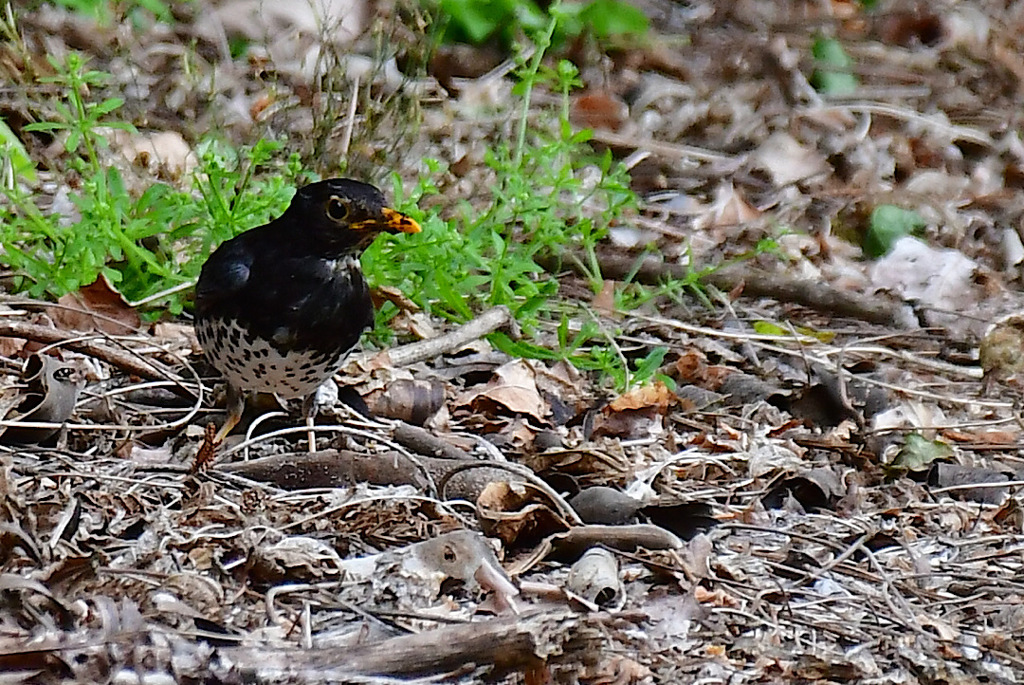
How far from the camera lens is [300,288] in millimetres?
3957

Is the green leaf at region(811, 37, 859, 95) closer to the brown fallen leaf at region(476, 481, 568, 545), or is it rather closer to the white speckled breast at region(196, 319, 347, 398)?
the white speckled breast at region(196, 319, 347, 398)

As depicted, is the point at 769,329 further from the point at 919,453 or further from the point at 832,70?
the point at 832,70

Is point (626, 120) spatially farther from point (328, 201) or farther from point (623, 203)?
point (328, 201)

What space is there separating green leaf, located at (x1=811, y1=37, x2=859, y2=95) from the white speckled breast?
6033mm

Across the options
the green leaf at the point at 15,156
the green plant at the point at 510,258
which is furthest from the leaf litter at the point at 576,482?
the green leaf at the point at 15,156

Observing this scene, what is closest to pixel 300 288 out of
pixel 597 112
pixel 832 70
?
pixel 597 112

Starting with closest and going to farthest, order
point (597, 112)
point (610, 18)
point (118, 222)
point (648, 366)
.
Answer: point (118, 222), point (648, 366), point (597, 112), point (610, 18)

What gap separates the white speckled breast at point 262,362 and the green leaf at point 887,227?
12.6 ft

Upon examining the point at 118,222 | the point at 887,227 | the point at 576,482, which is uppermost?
the point at 118,222

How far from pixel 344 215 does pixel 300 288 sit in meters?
0.24

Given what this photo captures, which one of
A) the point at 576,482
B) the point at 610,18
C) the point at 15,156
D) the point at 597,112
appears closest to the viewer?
the point at 576,482

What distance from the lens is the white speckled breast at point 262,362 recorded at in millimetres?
3982

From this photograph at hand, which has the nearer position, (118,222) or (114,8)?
(118,222)

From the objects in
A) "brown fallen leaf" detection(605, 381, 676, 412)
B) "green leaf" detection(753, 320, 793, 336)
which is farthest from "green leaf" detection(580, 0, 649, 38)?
"brown fallen leaf" detection(605, 381, 676, 412)
